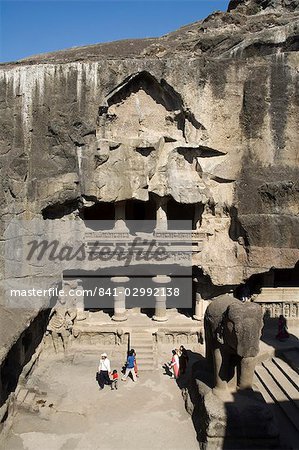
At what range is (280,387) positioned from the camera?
1250 cm

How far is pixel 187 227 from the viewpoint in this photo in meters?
17.7

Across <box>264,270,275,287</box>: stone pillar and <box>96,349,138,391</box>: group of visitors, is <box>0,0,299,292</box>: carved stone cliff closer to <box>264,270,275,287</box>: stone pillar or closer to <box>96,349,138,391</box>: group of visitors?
<box>264,270,275,287</box>: stone pillar

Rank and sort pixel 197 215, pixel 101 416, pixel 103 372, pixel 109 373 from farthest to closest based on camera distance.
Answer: pixel 197 215, pixel 109 373, pixel 103 372, pixel 101 416

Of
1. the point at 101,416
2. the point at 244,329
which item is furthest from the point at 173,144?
the point at 101,416

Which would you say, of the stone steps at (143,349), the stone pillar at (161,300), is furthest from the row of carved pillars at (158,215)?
the stone steps at (143,349)

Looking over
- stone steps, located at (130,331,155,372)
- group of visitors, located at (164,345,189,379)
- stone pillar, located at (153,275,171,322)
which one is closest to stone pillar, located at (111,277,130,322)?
stone steps, located at (130,331,155,372)

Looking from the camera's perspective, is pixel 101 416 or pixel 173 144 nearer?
pixel 101 416

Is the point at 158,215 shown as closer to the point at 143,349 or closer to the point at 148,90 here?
the point at 148,90

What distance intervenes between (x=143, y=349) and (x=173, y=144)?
27.0 ft

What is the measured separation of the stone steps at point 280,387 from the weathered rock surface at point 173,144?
372cm

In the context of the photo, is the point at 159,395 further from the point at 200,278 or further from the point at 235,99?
the point at 235,99

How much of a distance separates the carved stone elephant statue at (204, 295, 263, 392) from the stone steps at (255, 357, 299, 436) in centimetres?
188

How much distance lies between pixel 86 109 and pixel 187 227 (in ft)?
22.1

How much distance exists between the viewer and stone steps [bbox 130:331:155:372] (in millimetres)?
14594
